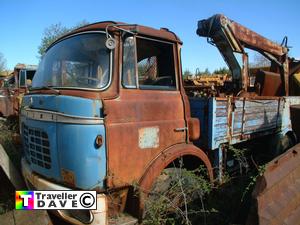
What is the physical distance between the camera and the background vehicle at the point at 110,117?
316 cm

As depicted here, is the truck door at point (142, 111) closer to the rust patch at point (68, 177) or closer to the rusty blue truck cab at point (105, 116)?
the rusty blue truck cab at point (105, 116)

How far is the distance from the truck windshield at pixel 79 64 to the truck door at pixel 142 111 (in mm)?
236

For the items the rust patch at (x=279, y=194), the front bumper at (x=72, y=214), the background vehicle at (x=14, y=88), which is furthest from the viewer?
the background vehicle at (x=14, y=88)

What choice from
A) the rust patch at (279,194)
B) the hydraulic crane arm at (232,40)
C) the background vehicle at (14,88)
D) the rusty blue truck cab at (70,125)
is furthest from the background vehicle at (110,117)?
the background vehicle at (14,88)

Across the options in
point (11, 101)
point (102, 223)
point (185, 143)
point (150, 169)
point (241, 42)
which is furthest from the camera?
point (11, 101)

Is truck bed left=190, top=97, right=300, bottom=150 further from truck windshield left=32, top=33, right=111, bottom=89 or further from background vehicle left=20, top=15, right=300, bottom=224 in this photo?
truck windshield left=32, top=33, right=111, bottom=89

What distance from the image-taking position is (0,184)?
17.0 ft

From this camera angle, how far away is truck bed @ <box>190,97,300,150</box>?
448 centimetres

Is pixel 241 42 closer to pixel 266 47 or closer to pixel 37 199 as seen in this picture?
pixel 266 47

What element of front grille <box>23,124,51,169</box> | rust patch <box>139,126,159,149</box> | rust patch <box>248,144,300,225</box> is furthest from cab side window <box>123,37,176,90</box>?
rust patch <box>248,144,300,225</box>

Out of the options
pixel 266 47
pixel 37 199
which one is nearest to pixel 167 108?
pixel 37 199

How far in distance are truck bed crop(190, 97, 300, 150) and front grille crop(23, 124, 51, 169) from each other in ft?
7.02

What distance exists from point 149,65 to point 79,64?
95 centimetres

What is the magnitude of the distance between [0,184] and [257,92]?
4.89 m
